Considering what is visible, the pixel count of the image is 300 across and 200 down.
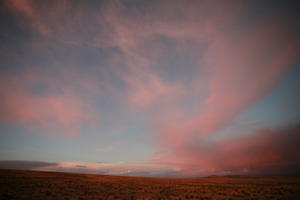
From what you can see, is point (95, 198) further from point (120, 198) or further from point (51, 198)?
point (51, 198)

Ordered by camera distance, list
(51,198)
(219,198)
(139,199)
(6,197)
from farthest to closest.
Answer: (219,198), (139,199), (51,198), (6,197)

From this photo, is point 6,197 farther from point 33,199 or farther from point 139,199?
point 139,199

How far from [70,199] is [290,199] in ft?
96.3

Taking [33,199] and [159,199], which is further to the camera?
[159,199]

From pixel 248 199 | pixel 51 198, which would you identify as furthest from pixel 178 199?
pixel 51 198

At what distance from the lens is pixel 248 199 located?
24.1 metres

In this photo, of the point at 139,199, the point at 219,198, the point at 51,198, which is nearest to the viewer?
the point at 51,198

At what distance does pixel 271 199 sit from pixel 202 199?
31.5 ft

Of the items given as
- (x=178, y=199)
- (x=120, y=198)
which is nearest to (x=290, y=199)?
(x=178, y=199)

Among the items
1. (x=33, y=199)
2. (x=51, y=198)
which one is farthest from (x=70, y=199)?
(x=33, y=199)

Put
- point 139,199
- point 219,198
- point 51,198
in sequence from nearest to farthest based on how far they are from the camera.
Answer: point 51,198 < point 139,199 < point 219,198

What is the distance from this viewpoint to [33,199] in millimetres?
20016

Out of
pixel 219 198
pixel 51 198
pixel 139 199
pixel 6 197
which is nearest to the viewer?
pixel 6 197

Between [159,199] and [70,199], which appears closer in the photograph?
[70,199]
